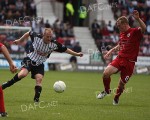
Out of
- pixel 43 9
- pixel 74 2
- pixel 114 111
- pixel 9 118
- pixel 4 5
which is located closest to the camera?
pixel 9 118

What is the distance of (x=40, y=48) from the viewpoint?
45.9 feet

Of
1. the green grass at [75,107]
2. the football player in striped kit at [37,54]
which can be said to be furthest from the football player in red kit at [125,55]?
the football player in striped kit at [37,54]

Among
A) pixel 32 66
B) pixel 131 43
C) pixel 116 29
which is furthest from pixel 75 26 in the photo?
pixel 32 66

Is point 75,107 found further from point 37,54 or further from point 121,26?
point 121,26

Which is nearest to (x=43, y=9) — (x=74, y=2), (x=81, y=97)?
(x=74, y=2)

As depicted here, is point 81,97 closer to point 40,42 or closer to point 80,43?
point 40,42

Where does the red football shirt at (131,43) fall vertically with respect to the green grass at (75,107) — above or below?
above

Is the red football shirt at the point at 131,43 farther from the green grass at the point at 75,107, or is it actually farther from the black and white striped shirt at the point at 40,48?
the black and white striped shirt at the point at 40,48

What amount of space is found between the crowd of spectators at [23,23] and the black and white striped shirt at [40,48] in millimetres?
17334

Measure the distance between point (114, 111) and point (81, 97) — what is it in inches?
150

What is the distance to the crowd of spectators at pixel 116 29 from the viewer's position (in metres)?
35.2

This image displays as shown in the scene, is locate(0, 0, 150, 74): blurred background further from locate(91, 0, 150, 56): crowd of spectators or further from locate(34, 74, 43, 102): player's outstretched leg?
locate(34, 74, 43, 102): player's outstretched leg

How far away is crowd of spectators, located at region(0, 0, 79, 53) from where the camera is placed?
32.6 metres

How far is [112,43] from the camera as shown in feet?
115
